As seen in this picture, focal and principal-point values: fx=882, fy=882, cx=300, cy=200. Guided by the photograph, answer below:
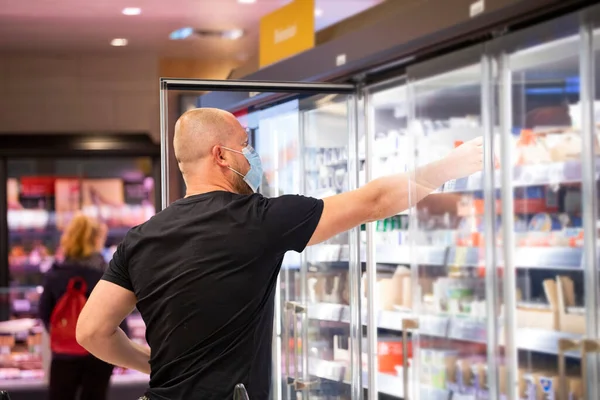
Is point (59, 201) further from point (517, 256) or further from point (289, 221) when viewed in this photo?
point (289, 221)

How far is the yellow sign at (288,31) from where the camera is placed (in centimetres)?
500

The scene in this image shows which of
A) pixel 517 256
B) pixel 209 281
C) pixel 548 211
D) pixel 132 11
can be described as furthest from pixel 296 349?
pixel 132 11

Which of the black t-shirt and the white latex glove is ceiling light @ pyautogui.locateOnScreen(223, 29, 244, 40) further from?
the black t-shirt

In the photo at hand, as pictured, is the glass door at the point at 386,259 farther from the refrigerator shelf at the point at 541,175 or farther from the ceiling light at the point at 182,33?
the ceiling light at the point at 182,33

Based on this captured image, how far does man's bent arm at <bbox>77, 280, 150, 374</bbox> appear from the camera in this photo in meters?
2.54

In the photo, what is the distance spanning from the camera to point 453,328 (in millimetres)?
3793

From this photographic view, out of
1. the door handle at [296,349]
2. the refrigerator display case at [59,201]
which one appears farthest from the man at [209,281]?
the refrigerator display case at [59,201]

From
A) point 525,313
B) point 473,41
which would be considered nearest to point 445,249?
point 525,313

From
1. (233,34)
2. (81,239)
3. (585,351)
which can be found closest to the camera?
(585,351)

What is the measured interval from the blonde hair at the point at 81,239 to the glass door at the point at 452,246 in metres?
2.97

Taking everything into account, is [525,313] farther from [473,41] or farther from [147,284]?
[147,284]

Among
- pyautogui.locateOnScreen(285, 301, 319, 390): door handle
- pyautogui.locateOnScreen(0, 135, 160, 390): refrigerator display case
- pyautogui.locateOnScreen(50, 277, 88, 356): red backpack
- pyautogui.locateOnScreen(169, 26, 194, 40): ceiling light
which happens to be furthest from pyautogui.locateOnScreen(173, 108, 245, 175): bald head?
pyautogui.locateOnScreen(0, 135, 160, 390): refrigerator display case

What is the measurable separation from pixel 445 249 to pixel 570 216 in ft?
2.66

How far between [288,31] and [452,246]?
2038mm
